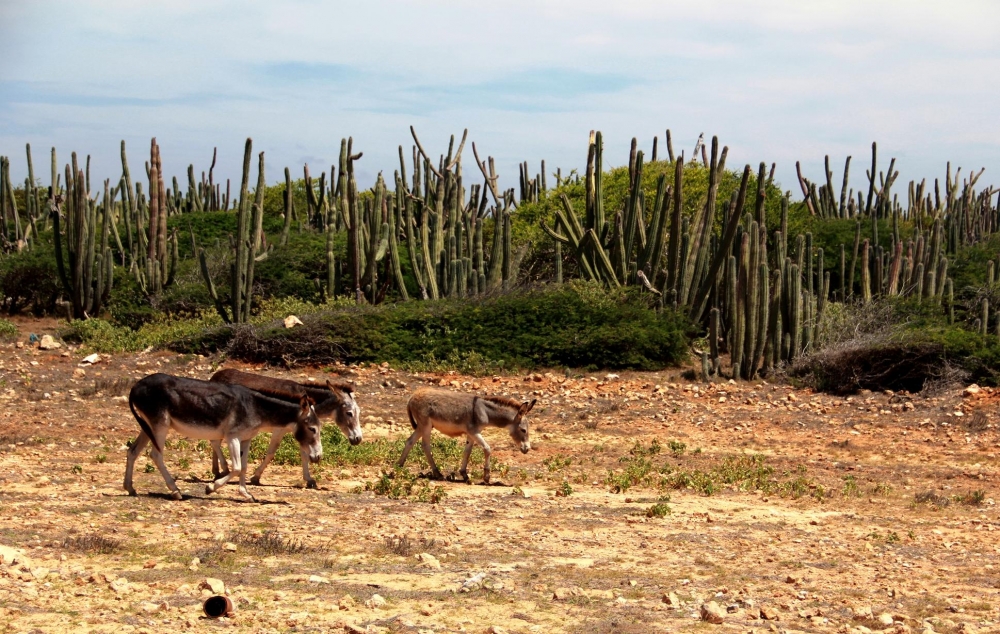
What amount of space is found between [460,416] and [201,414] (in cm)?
328

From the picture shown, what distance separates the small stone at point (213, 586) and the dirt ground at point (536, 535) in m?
0.03

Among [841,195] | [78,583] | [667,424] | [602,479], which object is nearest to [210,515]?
[78,583]

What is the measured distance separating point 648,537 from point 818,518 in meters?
2.17

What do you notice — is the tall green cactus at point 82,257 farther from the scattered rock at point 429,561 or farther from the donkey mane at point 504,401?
the scattered rock at point 429,561

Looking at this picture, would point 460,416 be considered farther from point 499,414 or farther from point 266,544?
point 266,544

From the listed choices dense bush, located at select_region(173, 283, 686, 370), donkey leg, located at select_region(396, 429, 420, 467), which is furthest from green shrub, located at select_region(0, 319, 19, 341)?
donkey leg, located at select_region(396, 429, 420, 467)

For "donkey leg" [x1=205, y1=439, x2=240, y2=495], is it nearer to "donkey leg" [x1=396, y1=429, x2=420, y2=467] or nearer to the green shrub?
"donkey leg" [x1=396, y1=429, x2=420, y2=467]

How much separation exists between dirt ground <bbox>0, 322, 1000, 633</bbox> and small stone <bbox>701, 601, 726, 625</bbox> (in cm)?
4

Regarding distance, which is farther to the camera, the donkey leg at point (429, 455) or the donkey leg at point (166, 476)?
the donkey leg at point (429, 455)

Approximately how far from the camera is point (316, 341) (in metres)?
22.1

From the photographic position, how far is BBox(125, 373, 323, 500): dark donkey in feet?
35.2

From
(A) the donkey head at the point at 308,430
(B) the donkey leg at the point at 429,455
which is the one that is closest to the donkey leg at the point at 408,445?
(B) the donkey leg at the point at 429,455

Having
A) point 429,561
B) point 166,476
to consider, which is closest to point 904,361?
point 429,561

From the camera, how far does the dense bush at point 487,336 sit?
22.1 m
